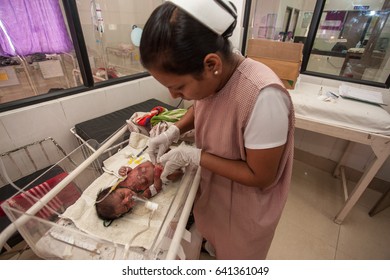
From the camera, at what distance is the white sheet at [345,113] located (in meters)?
1.37

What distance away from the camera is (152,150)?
1.03 meters

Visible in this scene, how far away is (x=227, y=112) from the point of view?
0.67m

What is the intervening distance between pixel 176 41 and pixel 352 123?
1.59 metres

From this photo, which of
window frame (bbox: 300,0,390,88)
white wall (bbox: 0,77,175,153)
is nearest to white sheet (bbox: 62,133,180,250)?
white wall (bbox: 0,77,175,153)

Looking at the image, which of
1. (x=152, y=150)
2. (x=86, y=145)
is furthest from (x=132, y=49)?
(x=152, y=150)

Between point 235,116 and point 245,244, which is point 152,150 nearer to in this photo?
point 235,116

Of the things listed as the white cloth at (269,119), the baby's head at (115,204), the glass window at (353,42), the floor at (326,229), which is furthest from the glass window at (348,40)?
the baby's head at (115,204)

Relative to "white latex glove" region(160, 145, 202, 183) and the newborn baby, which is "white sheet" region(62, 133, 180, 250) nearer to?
the newborn baby

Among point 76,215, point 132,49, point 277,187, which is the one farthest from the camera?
point 132,49

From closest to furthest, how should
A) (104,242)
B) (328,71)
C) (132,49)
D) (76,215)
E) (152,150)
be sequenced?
(104,242) < (76,215) < (152,150) < (328,71) < (132,49)

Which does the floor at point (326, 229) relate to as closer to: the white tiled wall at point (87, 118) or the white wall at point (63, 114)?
the white tiled wall at point (87, 118)

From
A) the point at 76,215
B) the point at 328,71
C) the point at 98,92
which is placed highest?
the point at 328,71

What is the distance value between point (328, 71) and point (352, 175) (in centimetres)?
121

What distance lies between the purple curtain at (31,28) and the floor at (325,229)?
1543 mm
